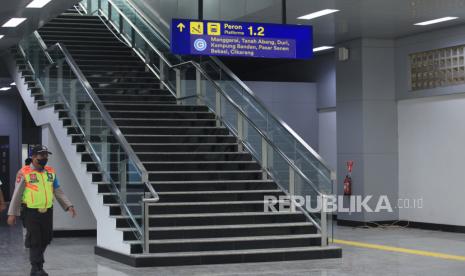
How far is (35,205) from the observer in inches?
376

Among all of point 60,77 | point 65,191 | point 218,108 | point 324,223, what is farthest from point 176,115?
point 324,223

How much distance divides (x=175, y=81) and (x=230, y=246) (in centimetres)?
554

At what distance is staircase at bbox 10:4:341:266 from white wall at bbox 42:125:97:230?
0.72 metres

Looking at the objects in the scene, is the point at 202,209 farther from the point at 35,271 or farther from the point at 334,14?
the point at 334,14

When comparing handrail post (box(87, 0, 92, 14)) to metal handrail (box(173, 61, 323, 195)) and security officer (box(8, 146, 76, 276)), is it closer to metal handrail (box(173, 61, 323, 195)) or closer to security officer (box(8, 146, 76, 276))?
metal handrail (box(173, 61, 323, 195))

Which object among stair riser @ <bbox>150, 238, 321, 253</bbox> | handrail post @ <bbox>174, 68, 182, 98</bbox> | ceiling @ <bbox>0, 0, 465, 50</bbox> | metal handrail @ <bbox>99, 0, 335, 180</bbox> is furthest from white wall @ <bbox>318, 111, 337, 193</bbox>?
stair riser @ <bbox>150, 238, 321, 253</bbox>

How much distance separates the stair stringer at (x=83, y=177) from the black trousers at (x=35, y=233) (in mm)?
1578

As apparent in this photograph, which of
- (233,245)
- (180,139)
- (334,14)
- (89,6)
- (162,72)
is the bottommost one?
(233,245)

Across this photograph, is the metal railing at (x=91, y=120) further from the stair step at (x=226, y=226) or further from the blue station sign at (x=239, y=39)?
the blue station sign at (x=239, y=39)

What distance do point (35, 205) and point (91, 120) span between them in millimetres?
3798

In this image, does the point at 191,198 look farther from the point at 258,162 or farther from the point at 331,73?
the point at 331,73

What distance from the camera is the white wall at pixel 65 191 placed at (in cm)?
1481

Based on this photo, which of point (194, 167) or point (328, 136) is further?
point (328, 136)

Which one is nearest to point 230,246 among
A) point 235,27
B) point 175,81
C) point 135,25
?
point 235,27
